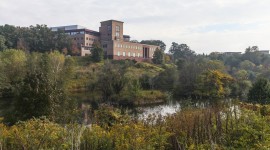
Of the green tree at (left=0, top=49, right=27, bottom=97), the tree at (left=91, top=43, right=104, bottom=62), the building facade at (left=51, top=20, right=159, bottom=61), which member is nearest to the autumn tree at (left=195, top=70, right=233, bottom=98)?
the green tree at (left=0, top=49, right=27, bottom=97)

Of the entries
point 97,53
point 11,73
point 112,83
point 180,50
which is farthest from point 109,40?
point 112,83

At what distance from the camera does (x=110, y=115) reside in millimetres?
12125

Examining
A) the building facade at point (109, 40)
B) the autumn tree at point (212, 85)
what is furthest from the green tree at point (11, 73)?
the building facade at point (109, 40)

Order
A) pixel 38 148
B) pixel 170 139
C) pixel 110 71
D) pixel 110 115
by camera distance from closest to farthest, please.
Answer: pixel 38 148
pixel 170 139
pixel 110 115
pixel 110 71

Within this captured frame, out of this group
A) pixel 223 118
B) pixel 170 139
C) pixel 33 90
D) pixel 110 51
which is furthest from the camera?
pixel 110 51

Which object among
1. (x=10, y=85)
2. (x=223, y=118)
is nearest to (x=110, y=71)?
(x=10, y=85)

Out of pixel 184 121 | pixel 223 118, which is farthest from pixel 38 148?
pixel 223 118

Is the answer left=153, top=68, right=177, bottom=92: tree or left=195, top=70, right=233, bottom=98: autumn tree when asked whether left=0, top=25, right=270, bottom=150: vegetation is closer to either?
left=195, top=70, right=233, bottom=98: autumn tree

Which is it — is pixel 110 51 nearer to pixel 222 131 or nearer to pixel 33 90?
pixel 33 90

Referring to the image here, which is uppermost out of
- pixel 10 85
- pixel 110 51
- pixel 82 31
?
pixel 82 31

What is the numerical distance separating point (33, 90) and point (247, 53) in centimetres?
8094

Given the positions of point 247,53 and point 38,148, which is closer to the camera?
point 38,148

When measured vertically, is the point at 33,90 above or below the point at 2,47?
below

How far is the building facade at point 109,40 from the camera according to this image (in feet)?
235
